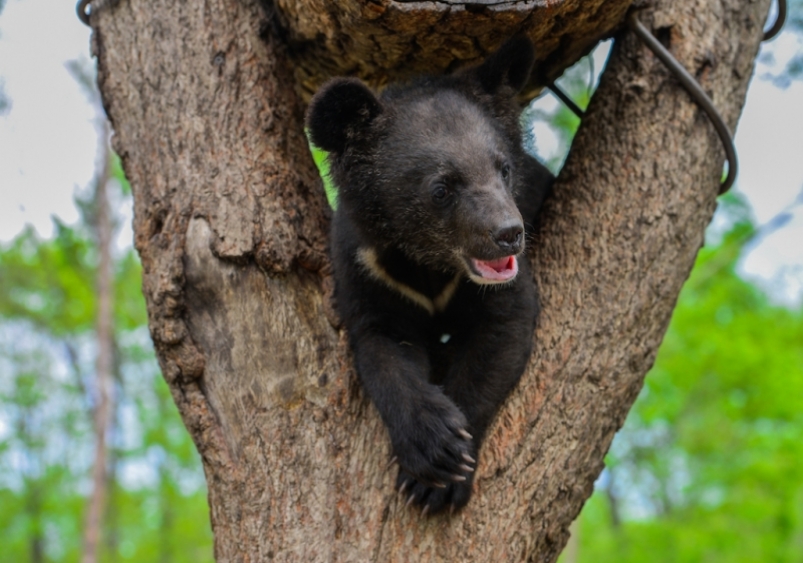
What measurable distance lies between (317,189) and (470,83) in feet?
2.74

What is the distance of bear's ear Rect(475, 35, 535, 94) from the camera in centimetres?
298

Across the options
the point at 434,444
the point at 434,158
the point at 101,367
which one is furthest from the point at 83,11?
the point at 101,367

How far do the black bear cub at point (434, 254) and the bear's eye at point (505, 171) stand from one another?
0.08ft

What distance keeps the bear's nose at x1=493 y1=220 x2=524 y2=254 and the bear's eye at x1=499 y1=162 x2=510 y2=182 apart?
0.47 metres

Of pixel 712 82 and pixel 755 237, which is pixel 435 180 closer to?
pixel 712 82

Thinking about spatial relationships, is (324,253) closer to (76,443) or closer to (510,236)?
(510,236)

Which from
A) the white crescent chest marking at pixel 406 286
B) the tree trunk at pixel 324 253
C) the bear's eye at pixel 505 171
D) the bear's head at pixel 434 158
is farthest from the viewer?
the white crescent chest marking at pixel 406 286

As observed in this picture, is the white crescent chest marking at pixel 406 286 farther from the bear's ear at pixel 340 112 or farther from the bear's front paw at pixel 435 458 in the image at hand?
the bear's front paw at pixel 435 458

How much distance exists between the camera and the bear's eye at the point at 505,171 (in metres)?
3.07

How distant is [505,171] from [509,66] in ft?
1.47

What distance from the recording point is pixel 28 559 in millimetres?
20812

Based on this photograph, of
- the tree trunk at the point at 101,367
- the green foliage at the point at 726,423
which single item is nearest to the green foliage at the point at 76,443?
the tree trunk at the point at 101,367

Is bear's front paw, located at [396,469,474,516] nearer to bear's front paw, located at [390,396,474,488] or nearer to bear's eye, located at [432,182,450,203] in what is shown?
bear's front paw, located at [390,396,474,488]

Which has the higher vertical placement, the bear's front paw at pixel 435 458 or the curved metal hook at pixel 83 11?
the curved metal hook at pixel 83 11
